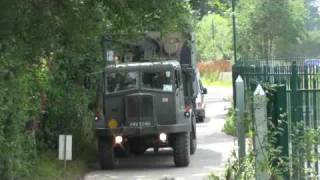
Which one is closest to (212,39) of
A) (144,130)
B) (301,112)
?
(144,130)

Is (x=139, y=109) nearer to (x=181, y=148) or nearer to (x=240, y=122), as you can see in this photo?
(x=181, y=148)

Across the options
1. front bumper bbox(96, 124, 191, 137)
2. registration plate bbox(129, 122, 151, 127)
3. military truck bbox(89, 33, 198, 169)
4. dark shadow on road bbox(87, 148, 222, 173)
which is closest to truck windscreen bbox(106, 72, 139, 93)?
military truck bbox(89, 33, 198, 169)

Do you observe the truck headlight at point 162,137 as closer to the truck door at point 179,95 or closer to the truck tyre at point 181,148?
the truck tyre at point 181,148

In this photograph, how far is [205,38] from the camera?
7312 centimetres

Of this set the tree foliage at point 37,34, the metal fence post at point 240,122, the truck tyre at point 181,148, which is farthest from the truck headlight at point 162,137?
the metal fence post at point 240,122

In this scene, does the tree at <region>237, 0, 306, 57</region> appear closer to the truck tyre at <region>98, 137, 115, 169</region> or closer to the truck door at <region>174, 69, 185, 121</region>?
the truck door at <region>174, 69, 185, 121</region>

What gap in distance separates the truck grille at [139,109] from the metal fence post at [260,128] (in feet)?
29.7

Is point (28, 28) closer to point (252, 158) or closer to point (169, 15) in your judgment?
point (169, 15)

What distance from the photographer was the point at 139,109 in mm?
16266

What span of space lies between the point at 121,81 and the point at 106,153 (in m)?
1.69

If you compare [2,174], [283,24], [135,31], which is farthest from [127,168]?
[283,24]

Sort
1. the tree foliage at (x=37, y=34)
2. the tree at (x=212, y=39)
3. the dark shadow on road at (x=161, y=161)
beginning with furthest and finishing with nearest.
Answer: the tree at (x=212, y=39) < the dark shadow on road at (x=161, y=161) < the tree foliage at (x=37, y=34)

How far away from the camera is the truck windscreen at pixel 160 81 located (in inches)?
653

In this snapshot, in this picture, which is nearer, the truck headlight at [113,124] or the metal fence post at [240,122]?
the metal fence post at [240,122]
